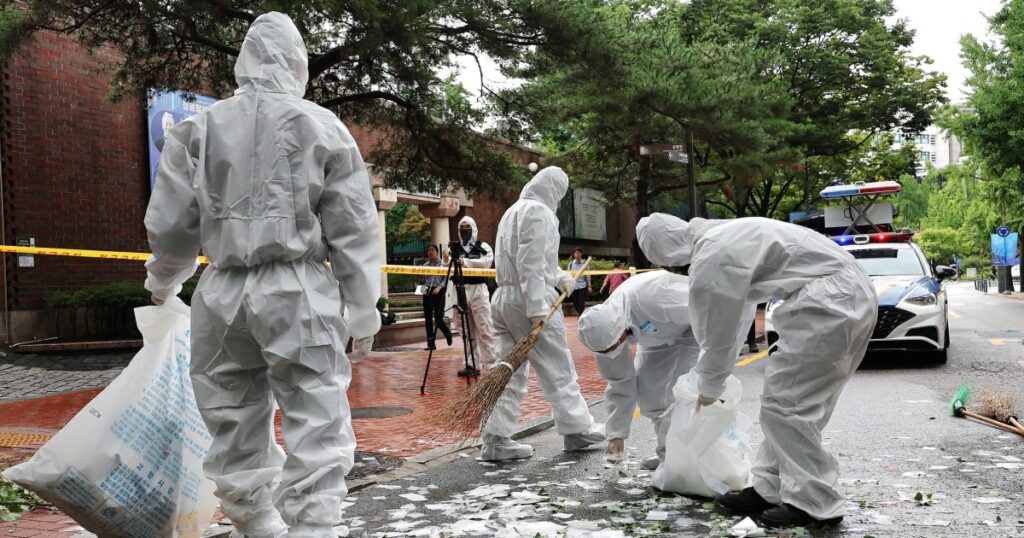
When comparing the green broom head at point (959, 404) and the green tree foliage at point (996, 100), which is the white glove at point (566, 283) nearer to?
the green broom head at point (959, 404)

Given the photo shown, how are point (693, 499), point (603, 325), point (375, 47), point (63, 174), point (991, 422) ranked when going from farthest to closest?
point (63, 174) → point (375, 47) → point (991, 422) → point (603, 325) → point (693, 499)

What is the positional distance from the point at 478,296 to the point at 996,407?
20.1ft

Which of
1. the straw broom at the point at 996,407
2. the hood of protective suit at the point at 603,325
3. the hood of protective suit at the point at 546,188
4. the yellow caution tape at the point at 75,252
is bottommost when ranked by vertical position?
the straw broom at the point at 996,407

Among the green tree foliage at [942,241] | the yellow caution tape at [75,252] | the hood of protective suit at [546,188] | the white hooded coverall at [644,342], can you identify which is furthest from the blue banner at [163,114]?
the green tree foliage at [942,241]

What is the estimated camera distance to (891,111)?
2748 centimetres

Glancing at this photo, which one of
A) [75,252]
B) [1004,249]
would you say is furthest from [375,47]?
[1004,249]

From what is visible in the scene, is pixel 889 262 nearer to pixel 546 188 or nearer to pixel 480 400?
pixel 546 188

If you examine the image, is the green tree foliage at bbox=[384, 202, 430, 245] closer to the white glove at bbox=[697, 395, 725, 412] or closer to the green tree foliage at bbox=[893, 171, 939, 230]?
the white glove at bbox=[697, 395, 725, 412]

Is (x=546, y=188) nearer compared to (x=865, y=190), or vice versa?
(x=546, y=188)

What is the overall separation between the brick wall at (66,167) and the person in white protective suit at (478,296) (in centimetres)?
662

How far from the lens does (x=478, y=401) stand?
5711mm

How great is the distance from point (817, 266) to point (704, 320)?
2.02 feet

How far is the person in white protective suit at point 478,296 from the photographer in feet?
35.9

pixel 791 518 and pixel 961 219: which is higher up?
pixel 961 219
